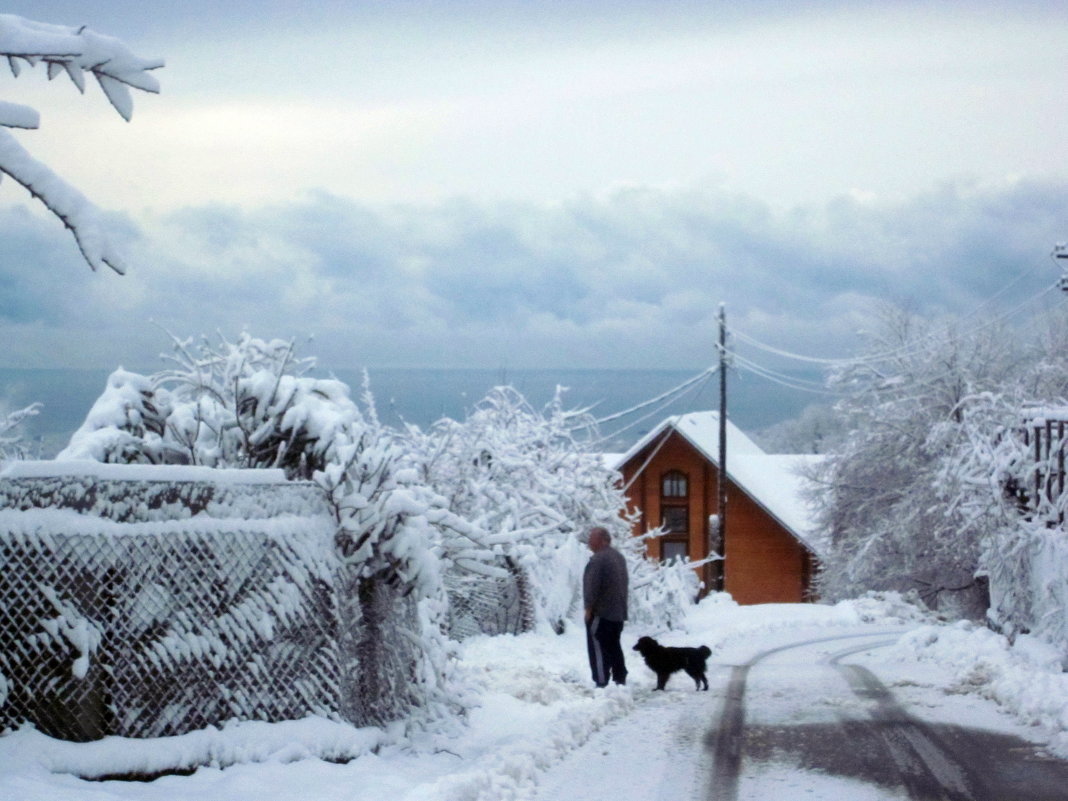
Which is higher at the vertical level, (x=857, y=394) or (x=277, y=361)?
(x=857, y=394)

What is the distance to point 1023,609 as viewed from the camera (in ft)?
53.3

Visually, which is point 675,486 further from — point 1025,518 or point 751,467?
point 1025,518

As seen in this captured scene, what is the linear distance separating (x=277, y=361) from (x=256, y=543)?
363 cm

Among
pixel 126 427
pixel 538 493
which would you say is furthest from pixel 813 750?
pixel 538 493

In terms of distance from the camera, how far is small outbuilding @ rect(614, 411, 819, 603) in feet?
176

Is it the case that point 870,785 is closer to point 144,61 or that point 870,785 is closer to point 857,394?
point 144,61

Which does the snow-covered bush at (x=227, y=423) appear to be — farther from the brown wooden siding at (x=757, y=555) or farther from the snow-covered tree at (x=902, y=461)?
the brown wooden siding at (x=757, y=555)

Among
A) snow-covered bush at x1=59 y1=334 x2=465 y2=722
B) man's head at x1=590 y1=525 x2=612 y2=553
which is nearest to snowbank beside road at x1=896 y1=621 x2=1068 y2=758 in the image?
man's head at x1=590 y1=525 x2=612 y2=553

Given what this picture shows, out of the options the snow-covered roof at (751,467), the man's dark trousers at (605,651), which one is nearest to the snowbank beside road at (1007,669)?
the man's dark trousers at (605,651)

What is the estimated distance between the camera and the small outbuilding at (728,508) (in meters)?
53.6

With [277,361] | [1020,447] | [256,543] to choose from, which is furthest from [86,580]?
[1020,447]

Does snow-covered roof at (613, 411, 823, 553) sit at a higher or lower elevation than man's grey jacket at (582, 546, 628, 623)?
higher

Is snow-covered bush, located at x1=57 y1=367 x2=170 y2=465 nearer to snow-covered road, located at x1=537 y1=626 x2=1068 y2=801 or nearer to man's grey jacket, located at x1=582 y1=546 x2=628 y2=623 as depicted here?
snow-covered road, located at x1=537 y1=626 x2=1068 y2=801

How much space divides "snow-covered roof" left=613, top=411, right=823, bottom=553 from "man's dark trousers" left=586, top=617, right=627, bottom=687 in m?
36.2
